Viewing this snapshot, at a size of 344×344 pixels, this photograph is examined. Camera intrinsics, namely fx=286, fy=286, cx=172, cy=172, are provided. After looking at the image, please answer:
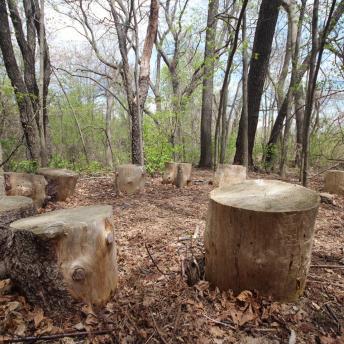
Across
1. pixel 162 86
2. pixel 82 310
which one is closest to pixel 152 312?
pixel 82 310

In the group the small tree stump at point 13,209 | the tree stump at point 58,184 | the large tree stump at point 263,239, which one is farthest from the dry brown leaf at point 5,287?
the tree stump at point 58,184

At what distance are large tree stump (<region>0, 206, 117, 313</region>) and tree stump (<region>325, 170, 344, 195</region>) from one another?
213 inches

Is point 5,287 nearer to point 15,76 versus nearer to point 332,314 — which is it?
point 332,314

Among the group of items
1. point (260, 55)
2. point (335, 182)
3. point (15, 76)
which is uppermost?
point (260, 55)

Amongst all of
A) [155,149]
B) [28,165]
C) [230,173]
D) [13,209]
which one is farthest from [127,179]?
[13,209]

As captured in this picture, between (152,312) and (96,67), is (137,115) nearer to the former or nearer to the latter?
(152,312)

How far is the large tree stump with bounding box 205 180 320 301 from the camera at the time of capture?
1941mm

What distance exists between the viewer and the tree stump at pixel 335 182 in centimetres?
586

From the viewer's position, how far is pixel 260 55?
7895mm

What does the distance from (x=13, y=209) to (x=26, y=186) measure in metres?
2.04

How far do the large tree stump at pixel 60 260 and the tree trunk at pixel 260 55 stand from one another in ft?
20.5

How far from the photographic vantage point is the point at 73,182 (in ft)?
17.6

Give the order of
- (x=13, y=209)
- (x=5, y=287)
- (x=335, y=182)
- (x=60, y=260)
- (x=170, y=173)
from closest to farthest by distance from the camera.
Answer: (x=60, y=260), (x=5, y=287), (x=13, y=209), (x=335, y=182), (x=170, y=173)

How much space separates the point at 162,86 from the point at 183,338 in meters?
14.8
